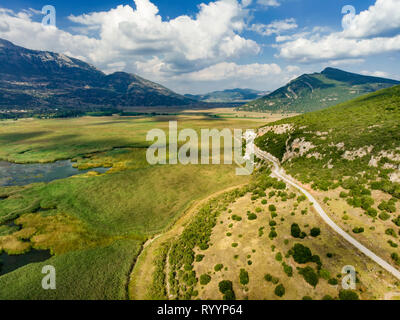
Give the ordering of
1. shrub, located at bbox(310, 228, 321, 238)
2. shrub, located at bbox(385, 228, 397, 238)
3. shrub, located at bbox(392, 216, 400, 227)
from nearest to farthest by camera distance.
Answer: shrub, located at bbox(385, 228, 397, 238) < shrub, located at bbox(392, 216, 400, 227) < shrub, located at bbox(310, 228, 321, 238)

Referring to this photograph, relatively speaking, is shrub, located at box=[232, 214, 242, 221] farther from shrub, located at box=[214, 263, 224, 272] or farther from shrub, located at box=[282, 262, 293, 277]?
shrub, located at box=[282, 262, 293, 277]

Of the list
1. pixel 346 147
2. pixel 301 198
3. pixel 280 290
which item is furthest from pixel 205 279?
pixel 346 147

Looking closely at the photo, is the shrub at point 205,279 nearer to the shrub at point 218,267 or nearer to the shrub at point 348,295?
the shrub at point 218,267

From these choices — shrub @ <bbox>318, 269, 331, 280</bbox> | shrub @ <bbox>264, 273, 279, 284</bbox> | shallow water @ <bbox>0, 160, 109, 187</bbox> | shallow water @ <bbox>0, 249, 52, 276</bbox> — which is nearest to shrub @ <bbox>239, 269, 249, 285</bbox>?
shrub @ <bbox>264, 273, 279, 284</bbox>

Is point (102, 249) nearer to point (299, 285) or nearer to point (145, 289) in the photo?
point (145, 289)

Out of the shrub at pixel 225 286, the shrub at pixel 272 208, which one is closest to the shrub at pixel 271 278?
the shrub at pixel 225 286

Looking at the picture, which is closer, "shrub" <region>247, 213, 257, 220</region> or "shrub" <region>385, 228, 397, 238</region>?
"shrub" <region>385, 228, 397, 238</region>

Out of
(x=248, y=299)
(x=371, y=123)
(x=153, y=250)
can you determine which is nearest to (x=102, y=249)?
(x=153, y=250)

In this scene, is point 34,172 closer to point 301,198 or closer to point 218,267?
point 218,267
